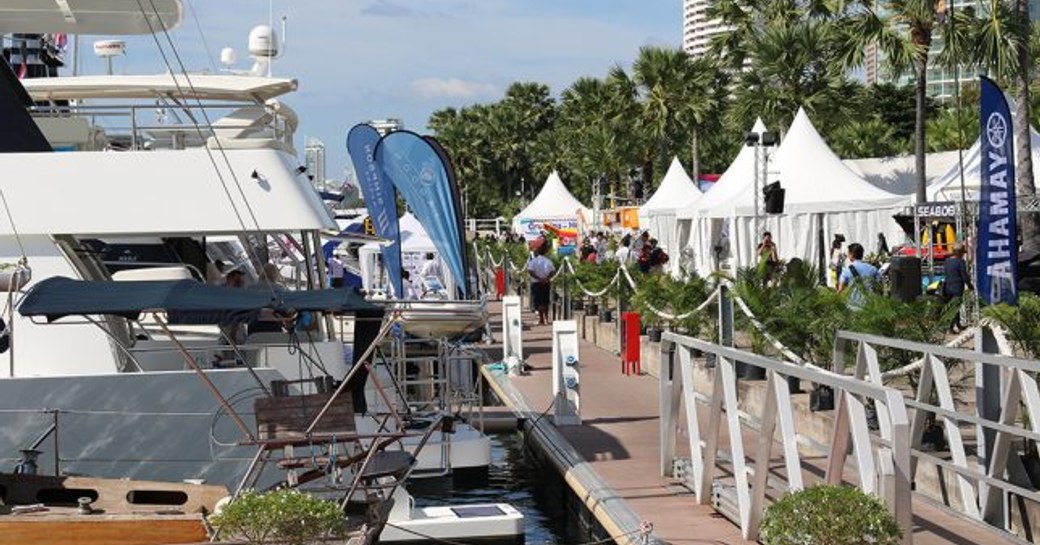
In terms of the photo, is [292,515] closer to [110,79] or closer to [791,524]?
[791,524]

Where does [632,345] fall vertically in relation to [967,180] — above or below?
below

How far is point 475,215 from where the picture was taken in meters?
114

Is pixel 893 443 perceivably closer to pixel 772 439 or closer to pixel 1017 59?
pixel 772 439

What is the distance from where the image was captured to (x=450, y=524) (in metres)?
13.5

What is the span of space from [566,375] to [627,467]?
3286 millimetres

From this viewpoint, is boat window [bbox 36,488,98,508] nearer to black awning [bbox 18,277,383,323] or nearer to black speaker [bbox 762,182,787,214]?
black awning [bbox 18,277,383,323]

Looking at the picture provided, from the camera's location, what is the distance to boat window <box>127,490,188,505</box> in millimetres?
11258

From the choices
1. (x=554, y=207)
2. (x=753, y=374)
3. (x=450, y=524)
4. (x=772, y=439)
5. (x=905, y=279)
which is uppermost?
(x=554, y=207)

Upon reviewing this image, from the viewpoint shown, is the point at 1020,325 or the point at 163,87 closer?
the point at 1020,325

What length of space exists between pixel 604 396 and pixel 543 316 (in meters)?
14.7

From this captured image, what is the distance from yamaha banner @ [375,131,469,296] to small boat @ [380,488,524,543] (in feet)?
26.5

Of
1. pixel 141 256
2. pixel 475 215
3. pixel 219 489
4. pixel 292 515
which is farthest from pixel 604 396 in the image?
pixel 475 215

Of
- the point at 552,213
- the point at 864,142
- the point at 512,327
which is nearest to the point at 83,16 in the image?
the point at 512,327

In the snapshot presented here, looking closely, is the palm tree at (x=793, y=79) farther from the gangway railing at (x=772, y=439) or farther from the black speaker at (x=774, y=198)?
the gangway railing at (x=772, y=439)
